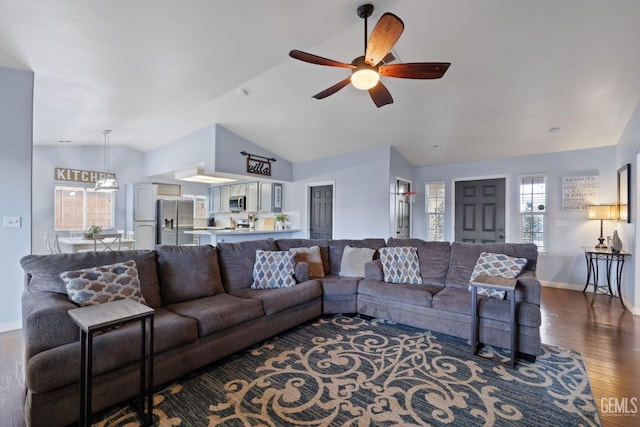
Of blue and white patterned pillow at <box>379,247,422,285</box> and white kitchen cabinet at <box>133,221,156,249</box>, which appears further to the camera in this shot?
white kitchen cabinet at <box>133,221,156,249</box>

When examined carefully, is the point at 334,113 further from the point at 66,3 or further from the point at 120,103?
the point at 66,3

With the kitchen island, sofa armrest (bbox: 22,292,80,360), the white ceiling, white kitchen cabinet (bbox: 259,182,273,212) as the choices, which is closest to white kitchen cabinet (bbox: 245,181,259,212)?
white kitchen cabinet (bbox: 259,182,273,212)

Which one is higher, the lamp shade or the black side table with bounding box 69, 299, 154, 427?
the lamp shade

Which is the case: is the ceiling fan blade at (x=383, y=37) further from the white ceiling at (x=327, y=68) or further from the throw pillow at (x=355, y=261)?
the throw pillow at (x=355, y=261)

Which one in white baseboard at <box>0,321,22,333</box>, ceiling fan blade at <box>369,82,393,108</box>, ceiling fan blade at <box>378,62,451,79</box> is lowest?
white baseboard at <box>0,321,22,333</box>

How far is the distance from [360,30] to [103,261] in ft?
10.4

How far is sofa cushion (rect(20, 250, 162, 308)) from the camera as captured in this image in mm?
2150

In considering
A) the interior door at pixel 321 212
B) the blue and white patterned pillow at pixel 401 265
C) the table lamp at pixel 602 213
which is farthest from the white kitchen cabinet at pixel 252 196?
the table lamp at pixel 602 213

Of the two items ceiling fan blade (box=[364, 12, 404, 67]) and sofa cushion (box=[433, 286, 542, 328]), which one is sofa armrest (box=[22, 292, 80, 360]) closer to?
ceiling fan blade (box=[364, 12, 404, 67])

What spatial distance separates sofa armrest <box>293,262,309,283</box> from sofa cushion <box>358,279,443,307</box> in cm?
66

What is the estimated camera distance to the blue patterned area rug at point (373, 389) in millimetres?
1806

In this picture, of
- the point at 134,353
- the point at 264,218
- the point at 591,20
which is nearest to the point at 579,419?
the point at 134,353

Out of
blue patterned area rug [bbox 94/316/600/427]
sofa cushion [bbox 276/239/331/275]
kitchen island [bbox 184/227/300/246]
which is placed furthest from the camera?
kitchen island [bbox 184/227/300/246]

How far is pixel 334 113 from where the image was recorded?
469cm
